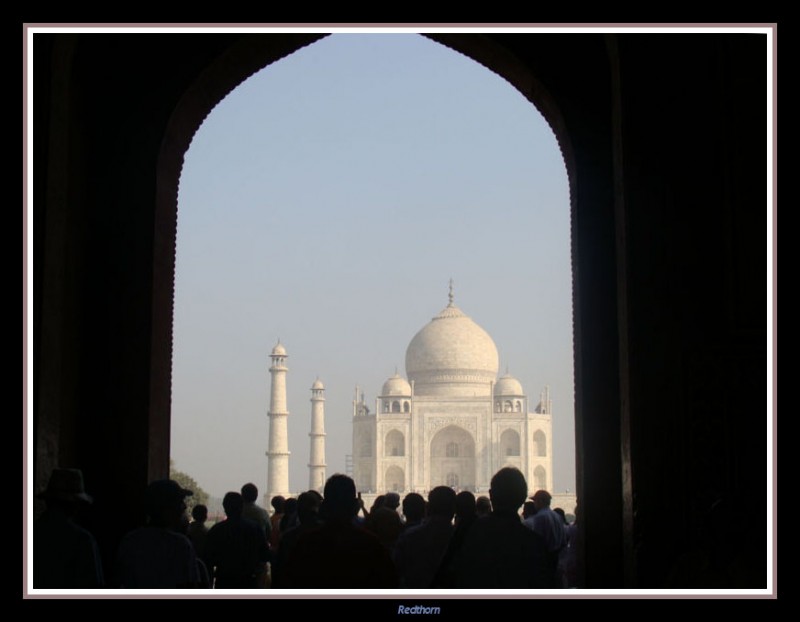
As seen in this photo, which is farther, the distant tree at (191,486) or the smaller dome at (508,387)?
the smaller dome at (508,387)

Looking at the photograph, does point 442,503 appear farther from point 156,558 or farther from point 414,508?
point 156,558

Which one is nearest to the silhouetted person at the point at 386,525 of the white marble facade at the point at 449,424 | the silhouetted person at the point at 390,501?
the silhouetted person at the point at 390,501

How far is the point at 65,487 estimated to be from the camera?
4.15 metres

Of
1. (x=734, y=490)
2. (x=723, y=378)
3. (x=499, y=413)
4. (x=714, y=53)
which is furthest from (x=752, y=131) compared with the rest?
(x=499, y=413)

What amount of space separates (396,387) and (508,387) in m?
4.05

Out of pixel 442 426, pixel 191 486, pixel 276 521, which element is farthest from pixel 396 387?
pixel 276 521

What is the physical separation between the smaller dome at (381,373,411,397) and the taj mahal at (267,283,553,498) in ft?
0.12

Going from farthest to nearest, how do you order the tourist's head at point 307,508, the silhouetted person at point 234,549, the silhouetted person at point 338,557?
the tourist's head at point 307,508
the silhouetted person at point 234,549
the silhouetted person at point 338,557

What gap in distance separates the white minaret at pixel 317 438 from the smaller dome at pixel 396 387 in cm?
239

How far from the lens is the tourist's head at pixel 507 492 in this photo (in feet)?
13.2

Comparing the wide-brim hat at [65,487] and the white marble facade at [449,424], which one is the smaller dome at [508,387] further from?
the wide-brim hat at [65,487]

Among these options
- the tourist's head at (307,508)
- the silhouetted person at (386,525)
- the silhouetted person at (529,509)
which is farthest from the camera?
the silhouetted person at (529,509)

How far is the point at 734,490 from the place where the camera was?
4.64 metres

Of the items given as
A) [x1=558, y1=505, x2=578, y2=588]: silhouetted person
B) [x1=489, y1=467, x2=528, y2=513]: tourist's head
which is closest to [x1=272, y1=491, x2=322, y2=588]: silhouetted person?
[x1=558, y1=505, x2=578, y2=588]: silhouetted person
